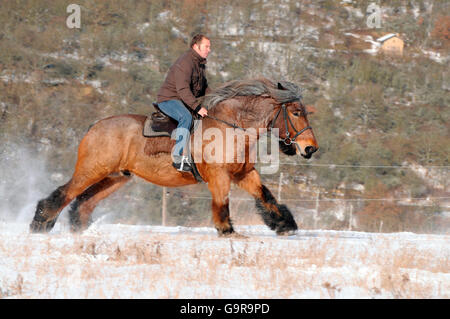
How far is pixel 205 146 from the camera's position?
8234 mm

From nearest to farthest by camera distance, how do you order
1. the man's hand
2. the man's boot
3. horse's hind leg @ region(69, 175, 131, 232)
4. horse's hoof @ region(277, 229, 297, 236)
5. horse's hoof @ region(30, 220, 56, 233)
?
the man's hand → the man's boot → horse's hoof @ region(30, 220, 56, 233) → horse's hoof @ region(277, 229, 297, 236) → horse's hind leg @ region(69, 175, 131, 232)

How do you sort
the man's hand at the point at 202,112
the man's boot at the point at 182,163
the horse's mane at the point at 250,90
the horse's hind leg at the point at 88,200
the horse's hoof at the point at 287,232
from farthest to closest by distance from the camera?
the horse's hind leg at the point at 88,200, the horse's hoof at the point at 287,232, the horse's mane at the point at 250,90, the man's boot at the point at 182,163, the man's hand at the point at 202,112

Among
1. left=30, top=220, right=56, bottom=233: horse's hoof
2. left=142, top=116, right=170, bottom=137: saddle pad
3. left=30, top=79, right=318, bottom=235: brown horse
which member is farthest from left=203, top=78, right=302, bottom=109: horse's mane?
left=30, top=220, right=56, bottom=233: horse's hoof

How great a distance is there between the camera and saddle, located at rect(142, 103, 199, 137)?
842cm

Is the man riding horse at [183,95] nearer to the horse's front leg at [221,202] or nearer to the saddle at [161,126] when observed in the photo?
the saddle at [161,126]

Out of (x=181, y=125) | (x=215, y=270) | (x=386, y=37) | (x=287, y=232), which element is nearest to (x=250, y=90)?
(x=181, y=125)

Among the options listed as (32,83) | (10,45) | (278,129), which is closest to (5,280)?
(278,129)

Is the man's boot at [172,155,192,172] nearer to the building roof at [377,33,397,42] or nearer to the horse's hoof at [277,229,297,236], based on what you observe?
the horse's hoof at [277,229,297,236]

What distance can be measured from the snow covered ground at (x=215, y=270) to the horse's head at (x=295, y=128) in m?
1.35

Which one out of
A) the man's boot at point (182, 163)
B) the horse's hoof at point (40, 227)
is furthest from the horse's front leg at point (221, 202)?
the horse's hoof at point (40, 227)

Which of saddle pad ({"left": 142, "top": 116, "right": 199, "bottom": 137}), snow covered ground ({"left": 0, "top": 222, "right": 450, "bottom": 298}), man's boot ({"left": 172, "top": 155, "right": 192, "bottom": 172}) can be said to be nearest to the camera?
snow covered ground ({"left": 0, "top": 222, "right": 450, "bottom": 298})

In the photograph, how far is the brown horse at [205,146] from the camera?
827cm

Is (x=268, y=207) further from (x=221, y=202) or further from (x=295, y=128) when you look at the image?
(x=295, y=128)

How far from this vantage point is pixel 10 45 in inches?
1797
